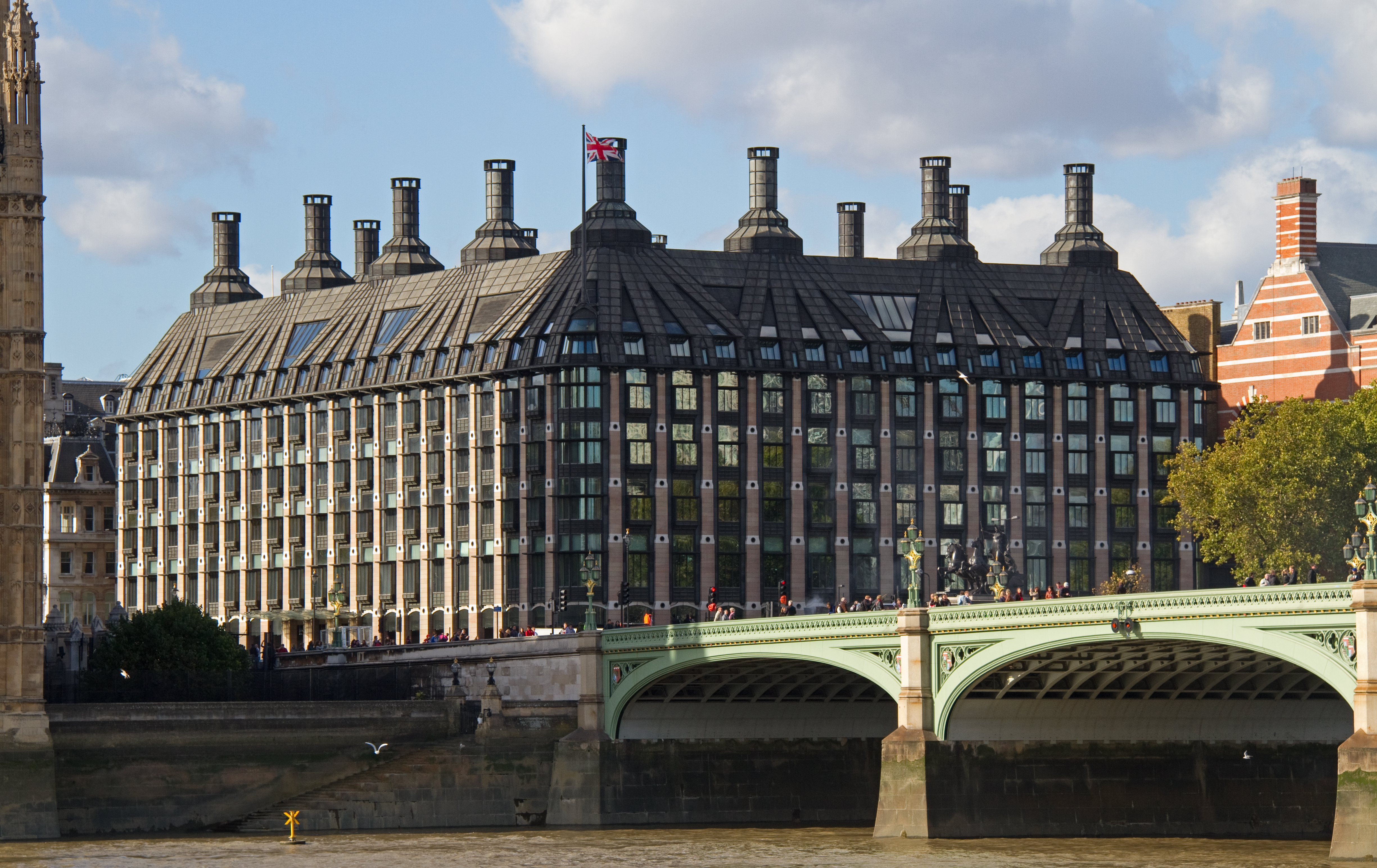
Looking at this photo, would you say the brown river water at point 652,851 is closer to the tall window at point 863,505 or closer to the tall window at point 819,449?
the tall window at point 819,449

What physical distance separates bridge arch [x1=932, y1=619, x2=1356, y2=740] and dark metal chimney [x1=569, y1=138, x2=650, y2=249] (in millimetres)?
68328

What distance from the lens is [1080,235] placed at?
643 ft

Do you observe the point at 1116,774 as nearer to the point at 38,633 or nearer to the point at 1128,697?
the point at 1128,697

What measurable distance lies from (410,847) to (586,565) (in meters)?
20.1

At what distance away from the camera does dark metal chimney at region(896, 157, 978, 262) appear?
636 ft

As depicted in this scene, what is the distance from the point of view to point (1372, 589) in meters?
96.0

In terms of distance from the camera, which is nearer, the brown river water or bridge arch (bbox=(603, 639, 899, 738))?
the brown river water

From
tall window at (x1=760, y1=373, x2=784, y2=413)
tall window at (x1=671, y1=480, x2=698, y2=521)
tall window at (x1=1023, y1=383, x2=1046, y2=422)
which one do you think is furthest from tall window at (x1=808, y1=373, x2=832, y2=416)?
tall window at (x1=1023, y1=383, x2=1046, y2=422)

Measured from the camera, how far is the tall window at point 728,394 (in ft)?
593

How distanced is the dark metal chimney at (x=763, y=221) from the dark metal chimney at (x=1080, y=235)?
55.8 feet

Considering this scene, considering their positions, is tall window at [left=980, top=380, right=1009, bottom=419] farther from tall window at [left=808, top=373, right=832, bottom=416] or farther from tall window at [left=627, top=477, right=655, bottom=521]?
tall window at [left=627, top=477, right=655, bottom=521]

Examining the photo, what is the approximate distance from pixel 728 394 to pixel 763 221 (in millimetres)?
13672

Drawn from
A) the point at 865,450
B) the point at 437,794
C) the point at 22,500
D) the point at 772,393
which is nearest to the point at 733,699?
the point at 437,794

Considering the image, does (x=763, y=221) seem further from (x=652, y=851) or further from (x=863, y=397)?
(x=652, y=851)
